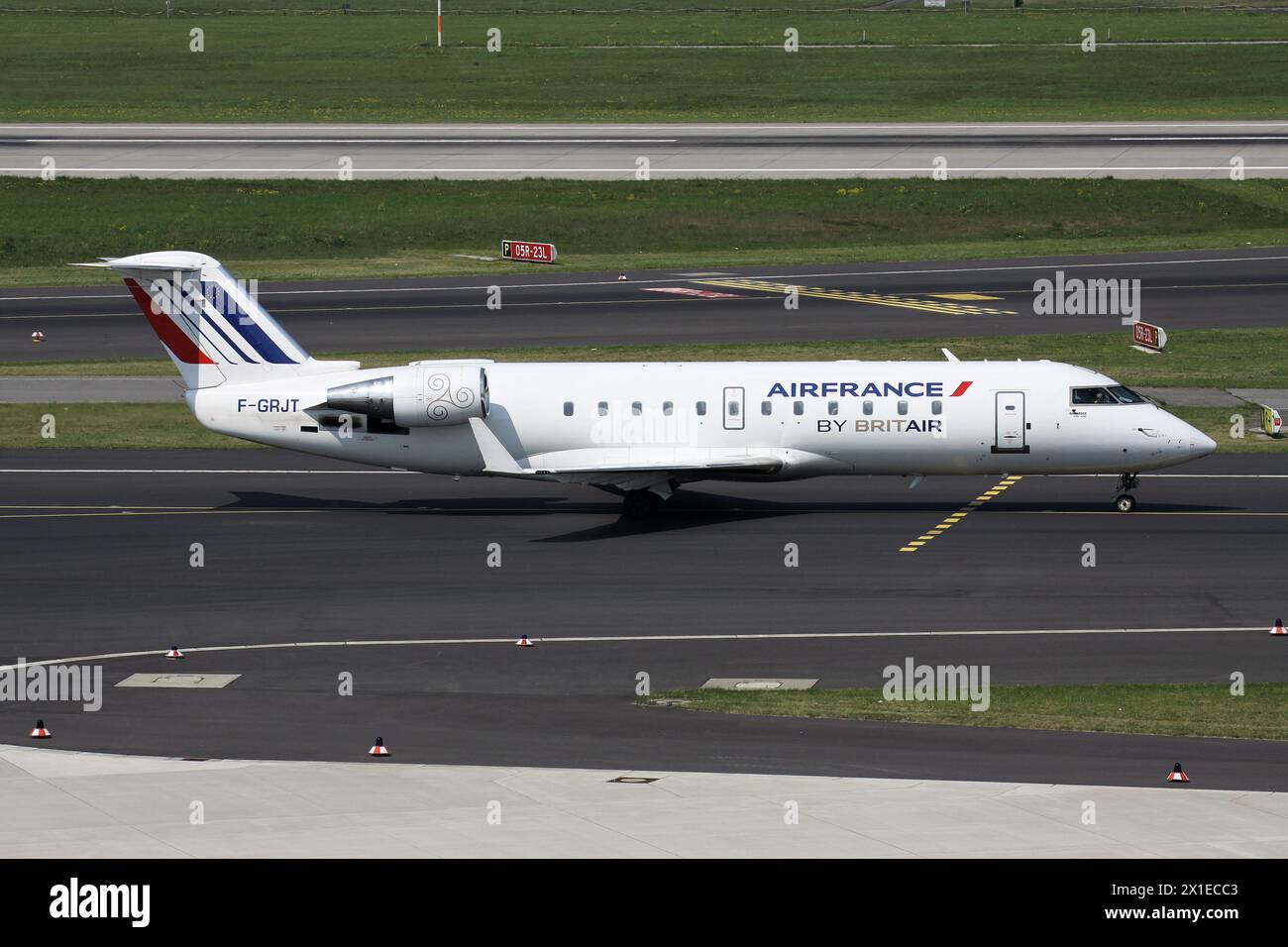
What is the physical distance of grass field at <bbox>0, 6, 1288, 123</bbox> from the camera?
374ft

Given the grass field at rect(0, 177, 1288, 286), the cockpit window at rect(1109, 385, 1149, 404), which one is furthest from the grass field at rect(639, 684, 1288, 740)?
the grass field at rect(0, 177, 1288, 286)

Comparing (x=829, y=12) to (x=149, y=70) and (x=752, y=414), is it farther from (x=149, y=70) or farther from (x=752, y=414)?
(x=752, y=414)

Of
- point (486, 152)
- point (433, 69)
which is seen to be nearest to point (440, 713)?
point (486, 152)

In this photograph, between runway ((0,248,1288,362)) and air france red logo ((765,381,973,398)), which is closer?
air france red logo ((765,381,973,398))

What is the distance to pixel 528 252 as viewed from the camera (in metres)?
79.4

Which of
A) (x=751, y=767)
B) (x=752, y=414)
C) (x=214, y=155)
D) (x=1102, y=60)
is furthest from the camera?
(x=1102, y=60)

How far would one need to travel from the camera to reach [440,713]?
29.5 m

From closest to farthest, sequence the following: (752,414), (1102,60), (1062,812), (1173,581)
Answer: (1062,812) < (1173,581) < (752,414) < (1102,60)

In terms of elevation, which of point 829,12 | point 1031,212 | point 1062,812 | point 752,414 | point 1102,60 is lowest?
point 1062,812

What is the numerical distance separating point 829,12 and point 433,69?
174ft

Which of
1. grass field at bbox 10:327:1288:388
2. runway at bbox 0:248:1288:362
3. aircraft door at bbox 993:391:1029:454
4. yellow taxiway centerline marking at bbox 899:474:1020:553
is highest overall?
runway at bbox 0:248:1288:362

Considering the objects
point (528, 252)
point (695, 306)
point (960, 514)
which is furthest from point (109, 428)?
point (528, 252)

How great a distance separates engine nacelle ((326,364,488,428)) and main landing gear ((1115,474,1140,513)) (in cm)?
1543

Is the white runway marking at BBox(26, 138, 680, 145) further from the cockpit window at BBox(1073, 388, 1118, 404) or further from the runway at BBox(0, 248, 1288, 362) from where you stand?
the cockpit window at BBox(1073, 388, 1118, 404)
